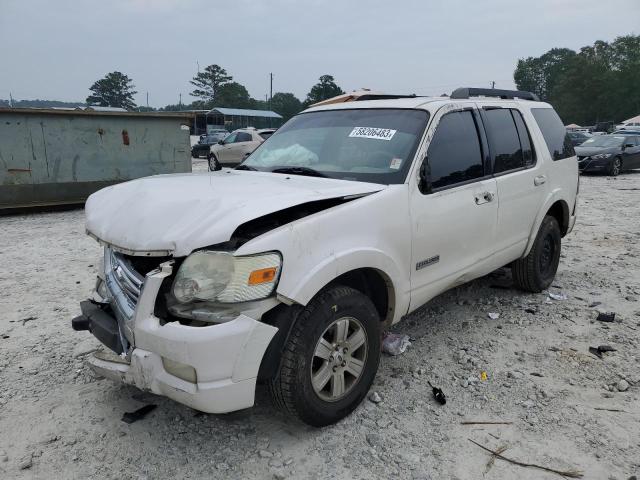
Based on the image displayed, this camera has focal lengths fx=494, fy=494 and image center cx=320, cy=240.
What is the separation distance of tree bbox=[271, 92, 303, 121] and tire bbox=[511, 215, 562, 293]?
3963 inches

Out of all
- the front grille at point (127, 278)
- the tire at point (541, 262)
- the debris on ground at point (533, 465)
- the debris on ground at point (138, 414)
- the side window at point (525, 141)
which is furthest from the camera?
the tire at point (541, 262)

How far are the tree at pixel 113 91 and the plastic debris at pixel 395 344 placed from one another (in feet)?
396

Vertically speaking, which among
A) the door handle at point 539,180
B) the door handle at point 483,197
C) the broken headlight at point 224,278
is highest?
the door handle at point 539,180

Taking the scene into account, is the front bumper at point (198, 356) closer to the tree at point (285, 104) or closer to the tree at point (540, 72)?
the tree at point (285, 104)

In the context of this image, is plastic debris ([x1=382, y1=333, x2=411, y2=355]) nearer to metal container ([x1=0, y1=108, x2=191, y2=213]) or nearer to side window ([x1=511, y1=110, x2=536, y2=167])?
side window ([x1=511, y1=110, x2=536, y2=167])

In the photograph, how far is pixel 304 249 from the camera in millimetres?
2418

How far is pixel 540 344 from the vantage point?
381 cm

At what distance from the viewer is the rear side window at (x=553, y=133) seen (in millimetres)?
4707

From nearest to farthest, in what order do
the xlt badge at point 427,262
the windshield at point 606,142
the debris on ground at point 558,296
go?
the xlt badge at point 427,262 < the debris on ground at point 558,296 < the windshield at point 606,142

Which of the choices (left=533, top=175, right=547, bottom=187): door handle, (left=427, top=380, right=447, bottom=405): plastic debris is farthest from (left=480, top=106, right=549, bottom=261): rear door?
Result: (left=427, top=380, right=447, bottom=405): plastic debris

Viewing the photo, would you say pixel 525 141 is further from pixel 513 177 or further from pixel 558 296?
pixel 558 296

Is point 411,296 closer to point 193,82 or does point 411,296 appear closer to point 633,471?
point 633,471

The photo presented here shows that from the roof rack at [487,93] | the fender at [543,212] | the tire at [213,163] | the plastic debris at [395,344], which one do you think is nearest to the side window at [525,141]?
the roof rack at [487,93]

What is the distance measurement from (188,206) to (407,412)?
1741 millimetres
